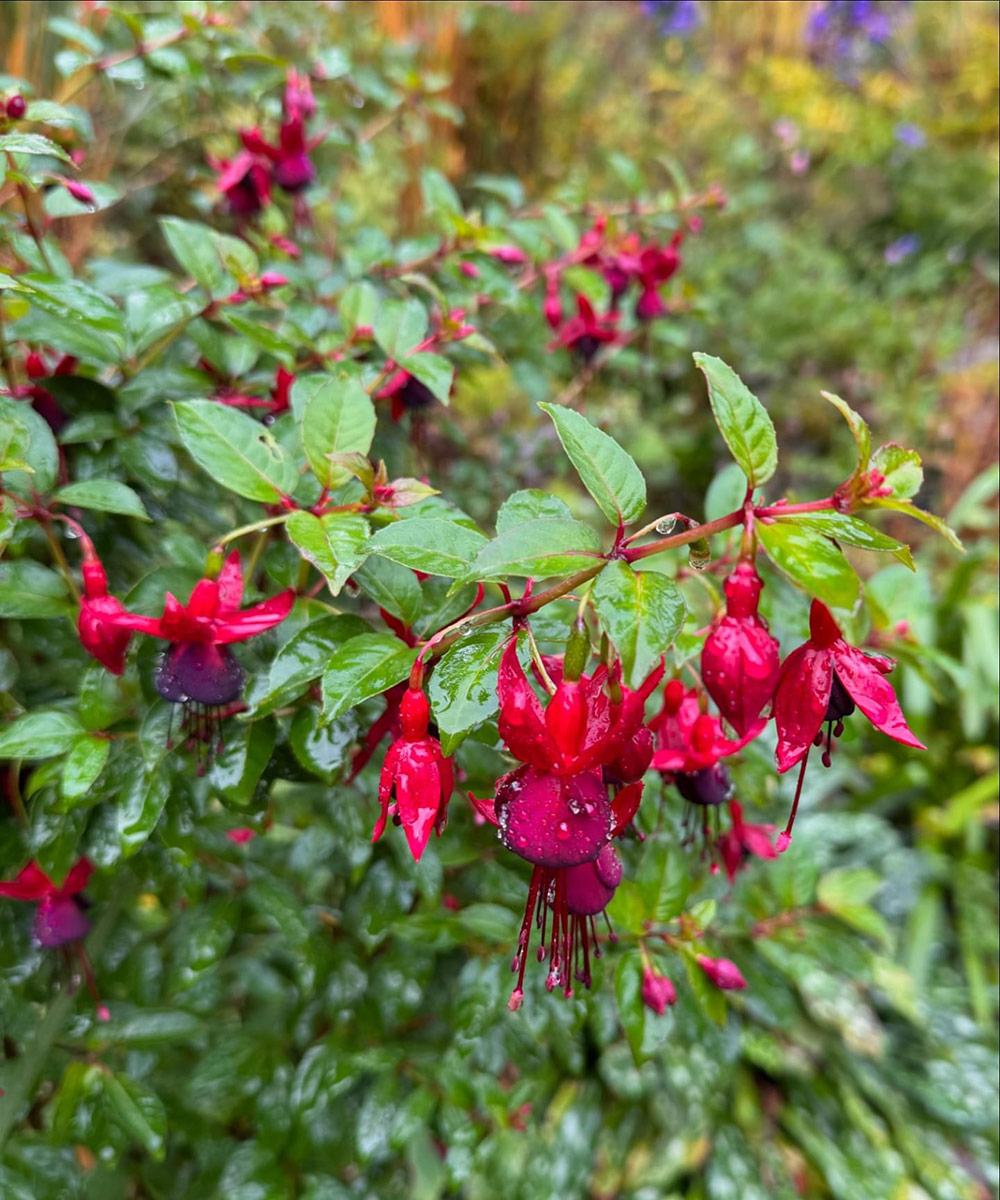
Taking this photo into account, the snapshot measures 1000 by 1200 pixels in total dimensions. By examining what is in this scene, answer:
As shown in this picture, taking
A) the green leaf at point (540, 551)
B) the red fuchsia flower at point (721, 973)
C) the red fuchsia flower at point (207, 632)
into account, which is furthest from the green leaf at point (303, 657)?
the red fuchsia flower at point (721, 973)

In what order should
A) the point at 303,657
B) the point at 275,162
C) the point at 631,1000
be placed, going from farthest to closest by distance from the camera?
the point at 275,162
the point at 631,1000
the point at 303,657

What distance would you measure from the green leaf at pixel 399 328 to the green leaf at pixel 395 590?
204mm

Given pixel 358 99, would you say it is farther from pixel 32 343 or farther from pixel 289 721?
pixel 289 721

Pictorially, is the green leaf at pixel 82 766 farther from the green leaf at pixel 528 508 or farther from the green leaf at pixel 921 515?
the green leaf at pixel 921 515

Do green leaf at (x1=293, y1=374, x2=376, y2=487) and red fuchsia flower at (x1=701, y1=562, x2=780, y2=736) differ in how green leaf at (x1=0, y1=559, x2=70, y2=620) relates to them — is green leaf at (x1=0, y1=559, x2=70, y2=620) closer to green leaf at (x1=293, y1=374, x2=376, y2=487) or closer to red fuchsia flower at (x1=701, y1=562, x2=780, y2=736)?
green leaf at (x1=293, y1=374, x2=376, y2=487)

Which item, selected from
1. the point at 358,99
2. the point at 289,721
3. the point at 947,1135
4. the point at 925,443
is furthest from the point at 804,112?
the point at 289,721

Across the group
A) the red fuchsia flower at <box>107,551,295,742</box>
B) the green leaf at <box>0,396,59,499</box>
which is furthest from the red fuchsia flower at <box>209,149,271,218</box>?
the red fuchsia flower at <box>107,551,295,742</box>

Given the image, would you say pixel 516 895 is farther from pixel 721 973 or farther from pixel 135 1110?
pixel 135 1110

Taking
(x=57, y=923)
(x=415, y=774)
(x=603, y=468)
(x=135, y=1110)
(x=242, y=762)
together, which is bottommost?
(x=135, y=1110)

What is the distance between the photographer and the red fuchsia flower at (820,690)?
Answer: 33 centimetres

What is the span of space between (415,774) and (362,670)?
0.18 feet

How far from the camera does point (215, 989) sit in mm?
799

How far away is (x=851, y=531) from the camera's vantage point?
1.07ft

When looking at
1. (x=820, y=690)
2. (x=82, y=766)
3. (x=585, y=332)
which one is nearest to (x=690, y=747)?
(x=820, y=690)
